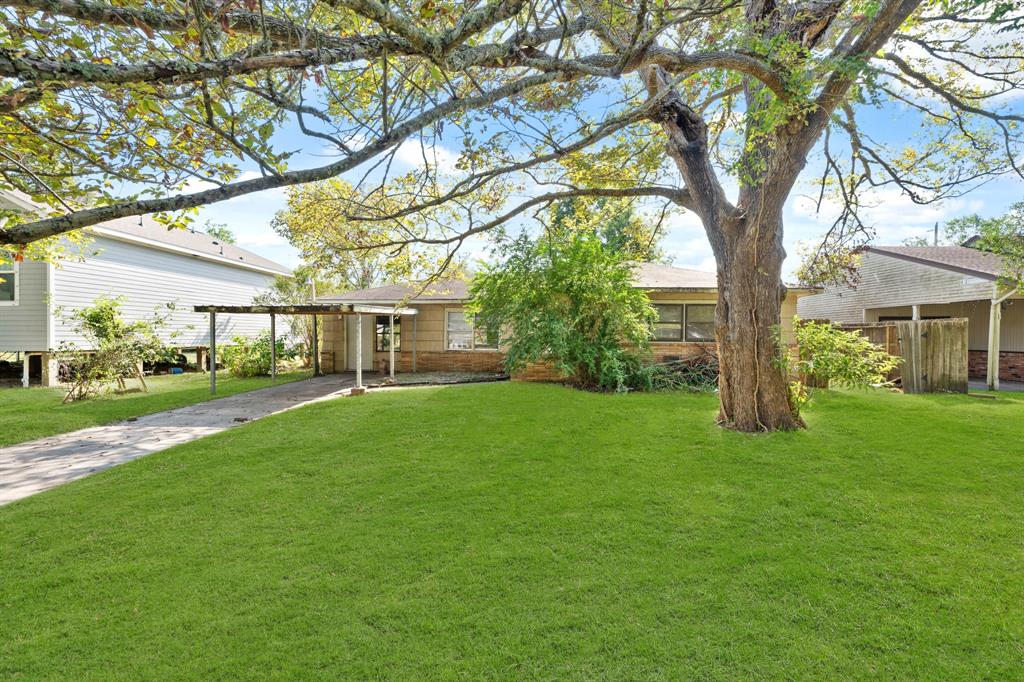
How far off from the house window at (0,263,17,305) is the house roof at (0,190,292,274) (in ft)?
5.33

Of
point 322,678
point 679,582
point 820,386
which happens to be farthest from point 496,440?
point 820,386

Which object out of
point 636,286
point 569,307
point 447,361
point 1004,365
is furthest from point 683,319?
point 1004,365

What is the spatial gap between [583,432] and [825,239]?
542cm

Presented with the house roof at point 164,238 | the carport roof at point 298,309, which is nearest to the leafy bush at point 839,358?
the carport roof at point 298,309

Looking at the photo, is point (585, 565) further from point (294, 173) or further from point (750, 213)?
point (750, 213)

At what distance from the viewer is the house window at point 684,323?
1308cm

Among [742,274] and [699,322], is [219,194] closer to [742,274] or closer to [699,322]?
[742,274]

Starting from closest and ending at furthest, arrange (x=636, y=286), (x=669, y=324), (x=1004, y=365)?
(x=636, y=286) < (x=669, y=324) < (x=1004, y=365)

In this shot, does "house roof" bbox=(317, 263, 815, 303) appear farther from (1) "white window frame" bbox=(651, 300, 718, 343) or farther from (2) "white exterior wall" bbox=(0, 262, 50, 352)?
(2) "white exterior wall" bbox=(0, 262, 50, 352)

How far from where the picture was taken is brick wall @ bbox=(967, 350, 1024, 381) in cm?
1413

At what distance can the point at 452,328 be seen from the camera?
48.3 feet

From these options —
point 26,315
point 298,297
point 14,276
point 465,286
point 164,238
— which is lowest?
point 26,315

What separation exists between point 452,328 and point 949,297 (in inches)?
576

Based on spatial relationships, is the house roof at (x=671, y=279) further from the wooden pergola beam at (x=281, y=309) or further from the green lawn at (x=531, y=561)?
the wooden pergola beam at (x=281, y=309)
